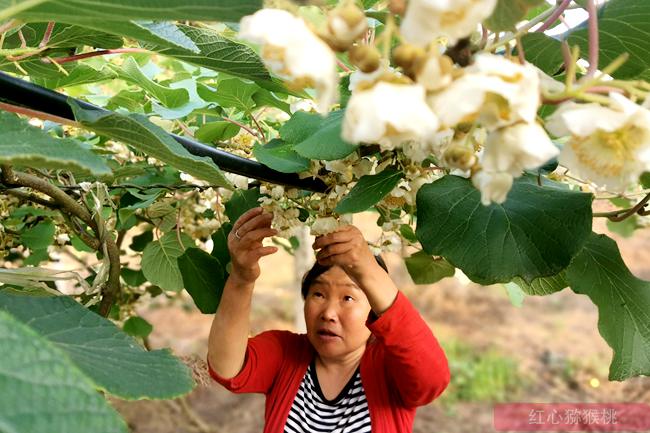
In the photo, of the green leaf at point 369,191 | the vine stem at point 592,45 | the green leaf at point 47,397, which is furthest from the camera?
the green leaf at point 369,191

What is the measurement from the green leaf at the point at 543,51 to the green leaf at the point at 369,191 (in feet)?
0.53

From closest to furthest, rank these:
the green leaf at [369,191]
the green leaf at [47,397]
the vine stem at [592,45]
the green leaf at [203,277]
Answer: the green leaf at [47,397] < the vine stem at [592,45] < the green leaf at [369,191] < the green leaf at [203,277]

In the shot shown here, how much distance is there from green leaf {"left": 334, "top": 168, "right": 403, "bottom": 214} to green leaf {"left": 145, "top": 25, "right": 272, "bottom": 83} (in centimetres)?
14

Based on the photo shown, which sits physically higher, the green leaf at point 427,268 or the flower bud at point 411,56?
the flower bud at point 411,56

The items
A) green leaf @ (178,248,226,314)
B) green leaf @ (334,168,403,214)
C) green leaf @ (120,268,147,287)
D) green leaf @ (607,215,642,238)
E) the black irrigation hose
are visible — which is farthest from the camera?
green leaf @ (607,215,642,238)

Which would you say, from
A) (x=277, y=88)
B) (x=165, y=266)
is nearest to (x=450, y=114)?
(x=277, y=88)

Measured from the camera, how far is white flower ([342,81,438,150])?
11.3 inches

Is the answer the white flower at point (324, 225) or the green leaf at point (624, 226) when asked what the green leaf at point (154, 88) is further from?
the green leaf at point (624, 226)

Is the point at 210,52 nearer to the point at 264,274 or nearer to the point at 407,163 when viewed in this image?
the point at 407,163

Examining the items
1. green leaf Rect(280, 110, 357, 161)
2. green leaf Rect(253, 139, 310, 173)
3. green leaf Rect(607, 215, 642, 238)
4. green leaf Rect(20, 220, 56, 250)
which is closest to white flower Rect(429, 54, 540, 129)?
green leaf Rect(280, 110, 357, 161)

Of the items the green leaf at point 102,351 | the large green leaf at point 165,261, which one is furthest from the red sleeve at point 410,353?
the green leaf at point 102,351

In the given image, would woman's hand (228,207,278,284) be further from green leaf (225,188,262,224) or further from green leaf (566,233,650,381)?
green leaf (566,233,650,381)

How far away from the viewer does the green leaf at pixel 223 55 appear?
2.04 feet

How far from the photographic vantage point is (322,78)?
0.31 m
